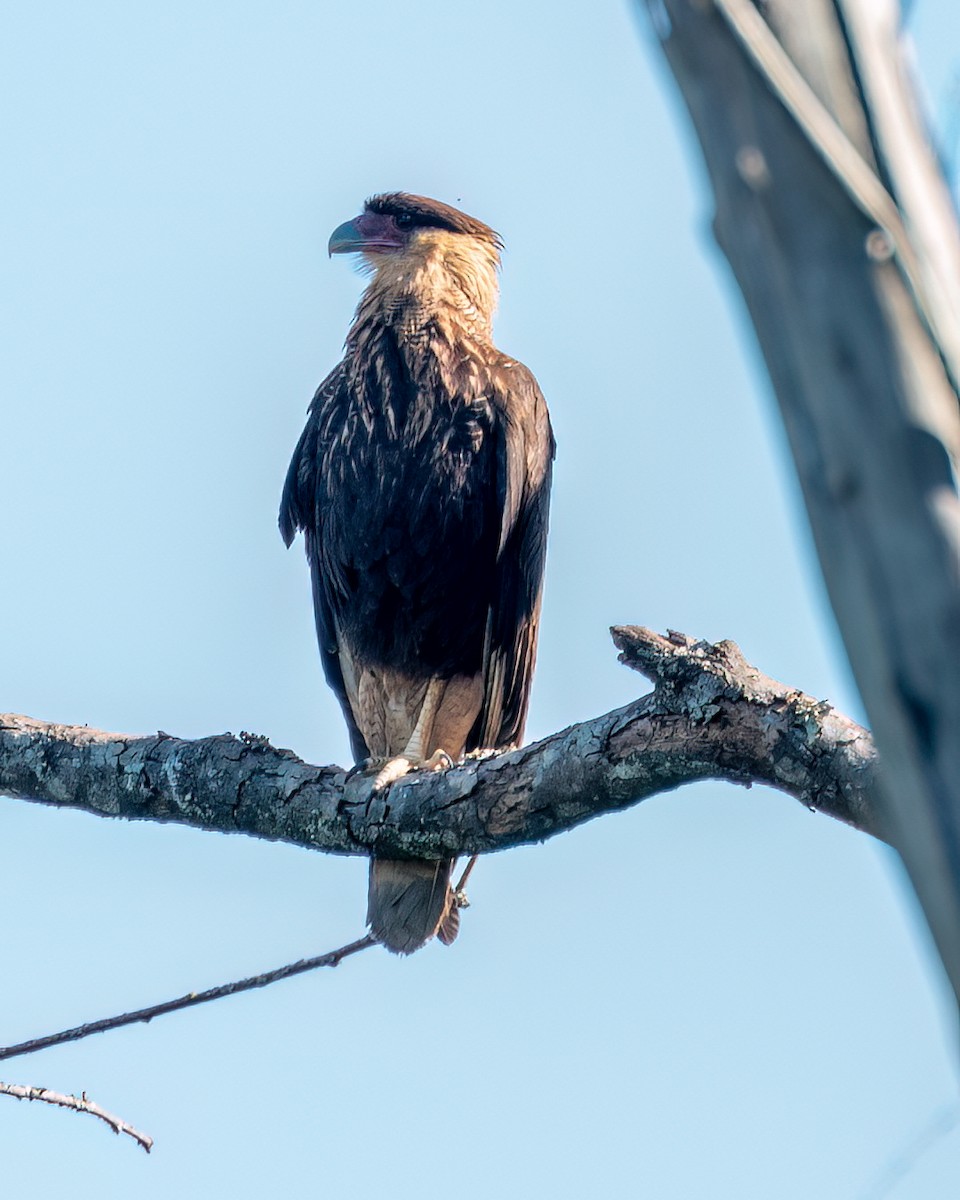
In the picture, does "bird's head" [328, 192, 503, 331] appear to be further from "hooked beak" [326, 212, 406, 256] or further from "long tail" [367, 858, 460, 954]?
"long tail" [367, 858, 460, 954]

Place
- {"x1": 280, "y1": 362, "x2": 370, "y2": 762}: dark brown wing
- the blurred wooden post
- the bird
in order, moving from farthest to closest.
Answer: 1. {"x1": 280, "y1": 362, "x2": 370, "y2": 762}: dark brown wing
2. the bird
3. the blurred wooden post

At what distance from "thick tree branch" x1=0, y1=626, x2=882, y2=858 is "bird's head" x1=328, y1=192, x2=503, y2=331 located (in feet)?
8.53

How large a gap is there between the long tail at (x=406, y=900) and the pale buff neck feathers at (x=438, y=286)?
216cm

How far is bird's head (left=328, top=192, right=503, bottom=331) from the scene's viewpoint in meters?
5.94

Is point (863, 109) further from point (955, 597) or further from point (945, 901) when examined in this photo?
point (945, 901)

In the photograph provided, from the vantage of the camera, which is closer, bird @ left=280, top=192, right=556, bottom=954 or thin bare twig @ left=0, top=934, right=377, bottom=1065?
thin bare twig @ left=0, top=934, right=377, bottom=1065

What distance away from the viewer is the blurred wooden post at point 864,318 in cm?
118

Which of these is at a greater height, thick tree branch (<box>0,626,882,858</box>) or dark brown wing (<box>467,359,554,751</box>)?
dark brown wing (<box>467,359,554,751</box>)

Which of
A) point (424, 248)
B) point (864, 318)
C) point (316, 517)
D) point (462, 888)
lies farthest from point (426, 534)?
point (864, 318)

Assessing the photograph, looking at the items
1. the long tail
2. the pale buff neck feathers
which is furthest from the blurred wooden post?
the pale buff neck feathers

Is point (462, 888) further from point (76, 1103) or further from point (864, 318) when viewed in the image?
point (864, 318)

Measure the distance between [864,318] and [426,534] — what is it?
146 inches

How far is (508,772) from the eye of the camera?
349 centimetres

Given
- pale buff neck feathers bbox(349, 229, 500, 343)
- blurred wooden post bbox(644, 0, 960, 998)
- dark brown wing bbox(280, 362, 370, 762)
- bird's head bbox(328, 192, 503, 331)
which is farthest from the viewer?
bird's head bbox(328, 192, 503, 331)
